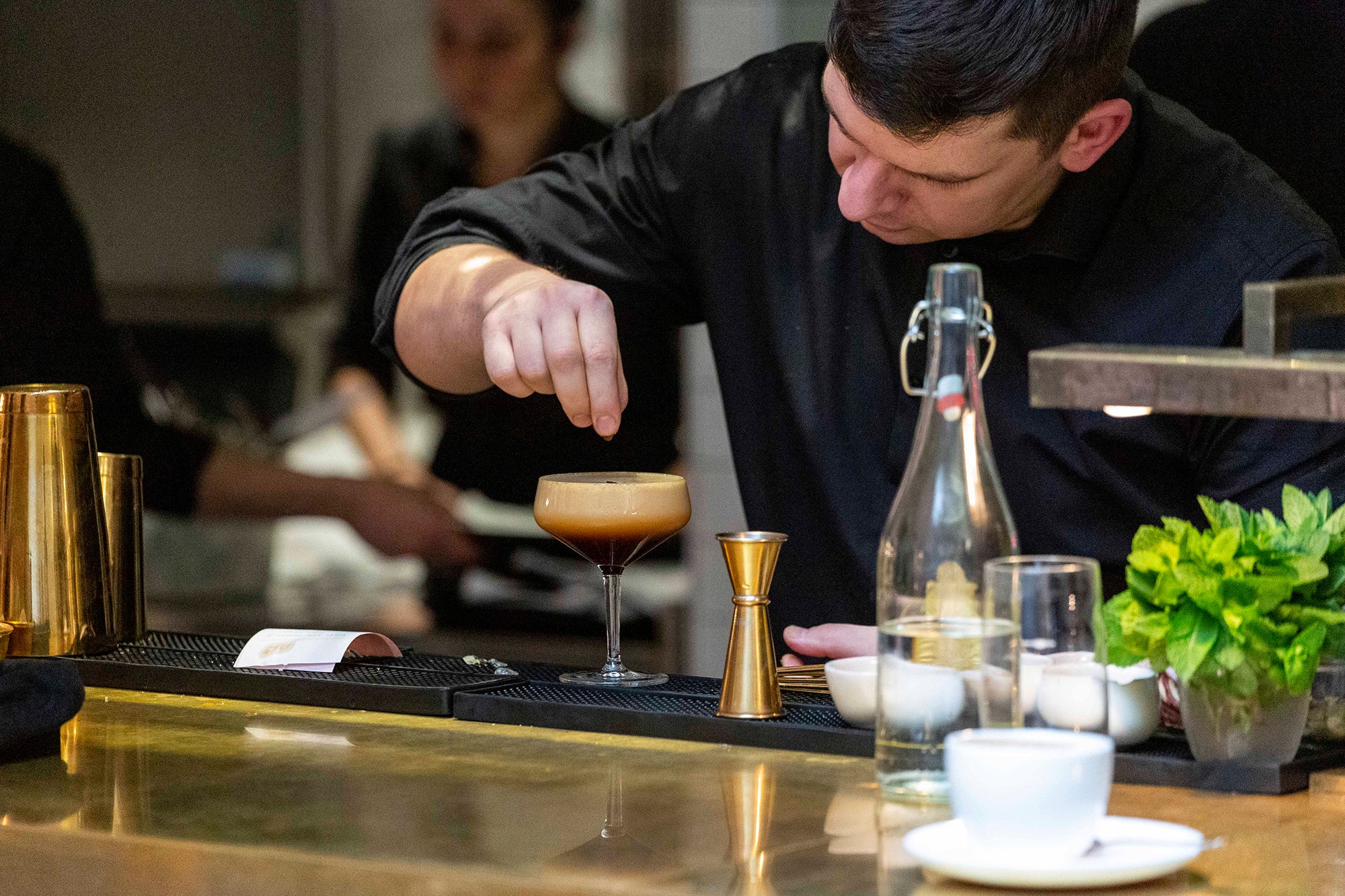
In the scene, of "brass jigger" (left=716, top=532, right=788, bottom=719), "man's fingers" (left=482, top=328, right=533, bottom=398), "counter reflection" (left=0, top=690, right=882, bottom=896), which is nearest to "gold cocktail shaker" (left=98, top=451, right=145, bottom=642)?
"counter reflection" (left=0, top=690, right=882, bottom=896)

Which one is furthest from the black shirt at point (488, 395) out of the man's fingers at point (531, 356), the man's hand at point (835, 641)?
the man's hand at point (835, 641)

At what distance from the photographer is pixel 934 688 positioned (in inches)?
46.1

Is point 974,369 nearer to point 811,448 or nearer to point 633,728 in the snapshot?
point 633,728

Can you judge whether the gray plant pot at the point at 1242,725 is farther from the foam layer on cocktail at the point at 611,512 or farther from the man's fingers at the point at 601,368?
the man's fingers at the point at 601,368

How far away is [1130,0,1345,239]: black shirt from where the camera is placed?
7.83ft

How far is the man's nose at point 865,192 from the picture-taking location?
1745mm

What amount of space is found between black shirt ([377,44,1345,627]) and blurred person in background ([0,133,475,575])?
1400mm

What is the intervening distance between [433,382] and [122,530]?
54 centimetres

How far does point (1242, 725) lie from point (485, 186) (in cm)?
306

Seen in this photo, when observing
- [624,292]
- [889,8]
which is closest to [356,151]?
[624,292]

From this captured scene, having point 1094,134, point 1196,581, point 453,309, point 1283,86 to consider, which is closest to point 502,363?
point 453,309

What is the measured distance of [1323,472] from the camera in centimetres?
167

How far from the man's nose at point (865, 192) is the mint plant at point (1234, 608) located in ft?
2.04

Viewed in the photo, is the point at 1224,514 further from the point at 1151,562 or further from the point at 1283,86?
the point at 1283,86
